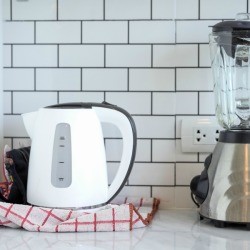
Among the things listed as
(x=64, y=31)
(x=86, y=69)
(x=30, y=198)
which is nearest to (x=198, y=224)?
(x=30, y=198)

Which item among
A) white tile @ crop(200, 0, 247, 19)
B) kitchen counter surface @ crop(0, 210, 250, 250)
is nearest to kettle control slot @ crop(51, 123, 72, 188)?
kitchen counter surface @ crop(0, 210, 250, 250)

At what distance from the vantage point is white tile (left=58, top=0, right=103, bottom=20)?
1.30 m

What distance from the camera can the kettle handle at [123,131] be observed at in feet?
3.71

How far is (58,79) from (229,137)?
477 millimetres

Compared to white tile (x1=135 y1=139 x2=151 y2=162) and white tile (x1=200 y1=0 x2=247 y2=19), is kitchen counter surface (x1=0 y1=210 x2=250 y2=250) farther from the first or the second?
white tile (x1=200 y1=0 x2=247 y2=19)

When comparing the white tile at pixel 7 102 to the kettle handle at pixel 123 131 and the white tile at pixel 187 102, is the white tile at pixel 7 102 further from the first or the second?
the white tile at pixel 187 102

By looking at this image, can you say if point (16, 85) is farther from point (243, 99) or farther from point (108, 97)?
point (243, 99)

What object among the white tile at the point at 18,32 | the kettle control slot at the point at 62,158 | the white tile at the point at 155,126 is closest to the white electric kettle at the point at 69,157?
the kettle control slot at the point at 62,158

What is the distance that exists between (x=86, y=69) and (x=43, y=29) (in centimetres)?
15

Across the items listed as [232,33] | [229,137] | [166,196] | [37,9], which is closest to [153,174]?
[166,196]

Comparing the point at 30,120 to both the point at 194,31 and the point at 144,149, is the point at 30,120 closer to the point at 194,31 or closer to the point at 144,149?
the point at 144,149

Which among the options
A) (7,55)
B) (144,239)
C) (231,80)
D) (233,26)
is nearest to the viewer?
(144,239)

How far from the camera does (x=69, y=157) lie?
3.58 ft

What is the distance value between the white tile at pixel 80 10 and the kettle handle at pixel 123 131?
292mm
